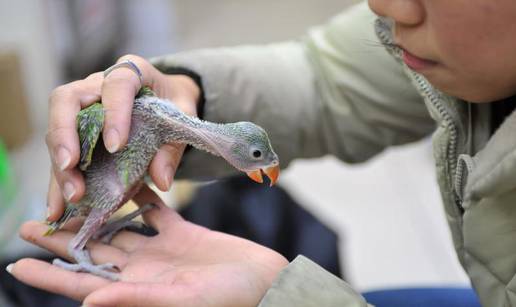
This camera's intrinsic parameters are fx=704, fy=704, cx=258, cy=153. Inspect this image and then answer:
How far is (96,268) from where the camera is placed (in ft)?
1.63

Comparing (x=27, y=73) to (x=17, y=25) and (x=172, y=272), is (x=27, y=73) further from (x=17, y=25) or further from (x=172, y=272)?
(x=172, y=272)

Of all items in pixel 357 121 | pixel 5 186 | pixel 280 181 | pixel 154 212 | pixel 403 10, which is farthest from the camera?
pixel 280 181

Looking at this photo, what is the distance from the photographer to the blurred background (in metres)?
1.09

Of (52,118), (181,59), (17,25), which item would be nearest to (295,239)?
(181,59)

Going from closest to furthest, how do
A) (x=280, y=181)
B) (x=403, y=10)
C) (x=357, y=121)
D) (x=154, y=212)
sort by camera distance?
(x=403, y=10) → (x=154, y=212) → (x=357, y=121) → (x=280, y=181)

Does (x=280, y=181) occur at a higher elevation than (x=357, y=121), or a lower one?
lower

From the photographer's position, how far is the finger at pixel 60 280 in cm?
49

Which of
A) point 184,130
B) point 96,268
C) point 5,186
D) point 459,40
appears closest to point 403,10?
point 459,40

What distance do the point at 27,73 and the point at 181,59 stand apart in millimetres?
851

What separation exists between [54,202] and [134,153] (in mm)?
74

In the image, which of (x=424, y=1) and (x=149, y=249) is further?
(x=149, y=249)

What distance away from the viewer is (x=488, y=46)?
17.0 inches

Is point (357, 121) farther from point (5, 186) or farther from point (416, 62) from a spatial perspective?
point (5, 186)

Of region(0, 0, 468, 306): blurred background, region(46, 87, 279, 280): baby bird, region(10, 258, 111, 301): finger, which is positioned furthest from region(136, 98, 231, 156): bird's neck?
region(0, 0, 468, 306): blurred background
